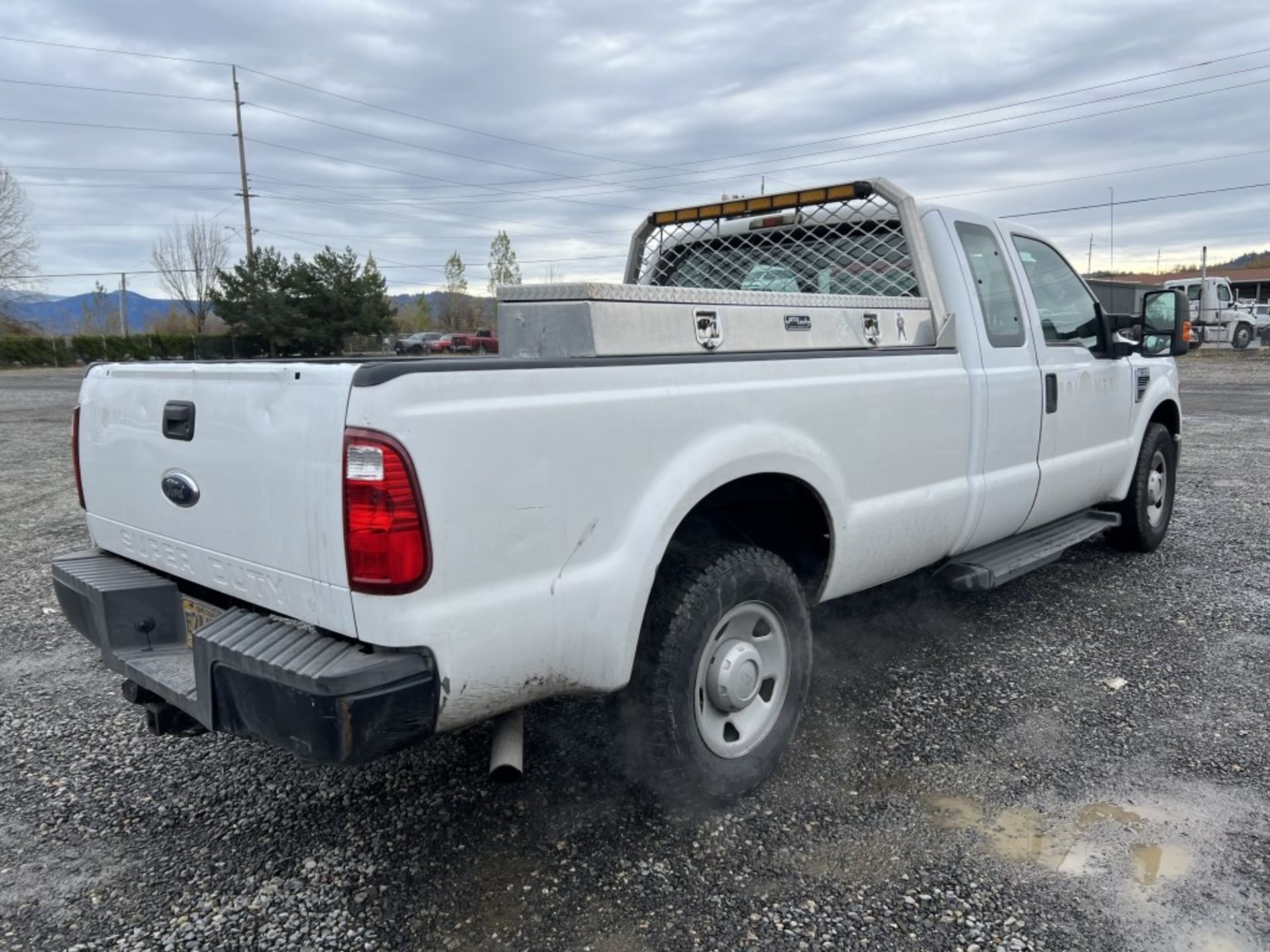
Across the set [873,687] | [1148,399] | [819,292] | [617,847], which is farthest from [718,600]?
[1148,399]

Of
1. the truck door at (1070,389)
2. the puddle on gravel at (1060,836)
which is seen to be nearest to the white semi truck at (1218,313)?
the truck door at (1070,389)

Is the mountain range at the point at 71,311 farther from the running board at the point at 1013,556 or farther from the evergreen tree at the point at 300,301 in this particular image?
the running board at the point at 1013,556

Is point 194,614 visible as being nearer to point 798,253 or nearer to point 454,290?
point 798,253

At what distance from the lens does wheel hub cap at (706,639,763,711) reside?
2.98 m

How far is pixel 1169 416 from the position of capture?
19.5 ft

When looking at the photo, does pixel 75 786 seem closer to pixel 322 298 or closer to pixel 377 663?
pixel 377 663

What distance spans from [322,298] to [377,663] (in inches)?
1655

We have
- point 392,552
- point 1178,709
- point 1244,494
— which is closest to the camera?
point 392,552

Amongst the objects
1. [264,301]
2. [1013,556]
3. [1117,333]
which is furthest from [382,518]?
[264,301]

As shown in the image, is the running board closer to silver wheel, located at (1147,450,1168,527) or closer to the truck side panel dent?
silver wheel, located at (1147,450,1168,527)

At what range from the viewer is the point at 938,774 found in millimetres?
3283

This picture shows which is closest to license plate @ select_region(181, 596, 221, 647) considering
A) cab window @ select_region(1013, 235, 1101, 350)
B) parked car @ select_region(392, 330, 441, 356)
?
cab window @ select_region(1013, 235, 1101, 350)

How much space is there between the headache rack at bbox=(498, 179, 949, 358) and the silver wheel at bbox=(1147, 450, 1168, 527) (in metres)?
2.72

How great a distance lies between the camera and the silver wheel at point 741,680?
9.75ft
